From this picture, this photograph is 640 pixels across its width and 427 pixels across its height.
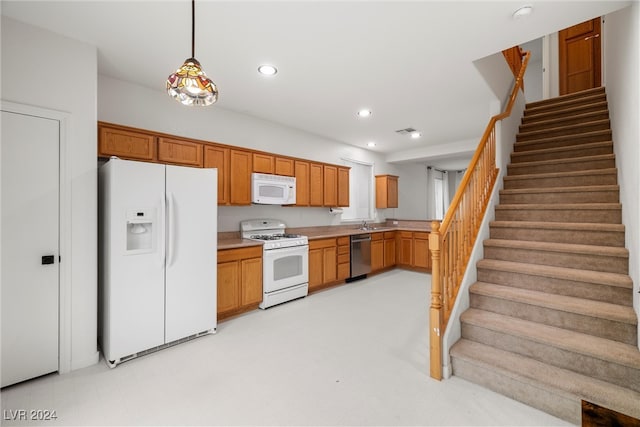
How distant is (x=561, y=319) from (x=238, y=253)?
127 inches

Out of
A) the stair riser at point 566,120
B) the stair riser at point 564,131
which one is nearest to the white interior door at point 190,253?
the stair riser at point 564,131

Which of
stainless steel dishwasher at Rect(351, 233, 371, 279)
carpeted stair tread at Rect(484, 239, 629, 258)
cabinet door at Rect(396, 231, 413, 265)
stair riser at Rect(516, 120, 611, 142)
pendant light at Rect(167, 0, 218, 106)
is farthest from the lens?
cabinet door at Rect(396, 231, 413, 265)

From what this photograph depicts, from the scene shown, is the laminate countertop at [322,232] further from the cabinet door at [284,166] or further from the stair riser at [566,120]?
the stair riser at [566,120]

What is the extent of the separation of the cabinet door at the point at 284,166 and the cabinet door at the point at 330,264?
1404 millimetres

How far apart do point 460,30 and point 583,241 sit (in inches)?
87.9

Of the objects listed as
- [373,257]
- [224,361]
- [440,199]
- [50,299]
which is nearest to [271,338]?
[224,361]

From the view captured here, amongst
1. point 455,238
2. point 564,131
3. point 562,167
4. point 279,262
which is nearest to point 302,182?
point 279,262

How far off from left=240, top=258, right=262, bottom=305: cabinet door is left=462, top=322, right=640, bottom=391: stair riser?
2.44 metres

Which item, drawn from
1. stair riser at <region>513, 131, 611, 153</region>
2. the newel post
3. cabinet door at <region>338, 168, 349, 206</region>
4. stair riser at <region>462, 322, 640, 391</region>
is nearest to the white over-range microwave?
cabinet door at <region>338, 168, 349, 206</region>

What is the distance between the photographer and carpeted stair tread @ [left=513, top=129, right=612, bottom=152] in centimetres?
350

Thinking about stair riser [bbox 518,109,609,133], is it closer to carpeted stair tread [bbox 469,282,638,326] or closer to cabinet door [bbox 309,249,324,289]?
carpeted stair tread [bbox 469,282,638,326]

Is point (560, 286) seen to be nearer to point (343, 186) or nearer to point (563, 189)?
point (563, 189)

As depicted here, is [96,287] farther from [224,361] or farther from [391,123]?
[391,123]

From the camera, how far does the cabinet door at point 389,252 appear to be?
5.92 metres
